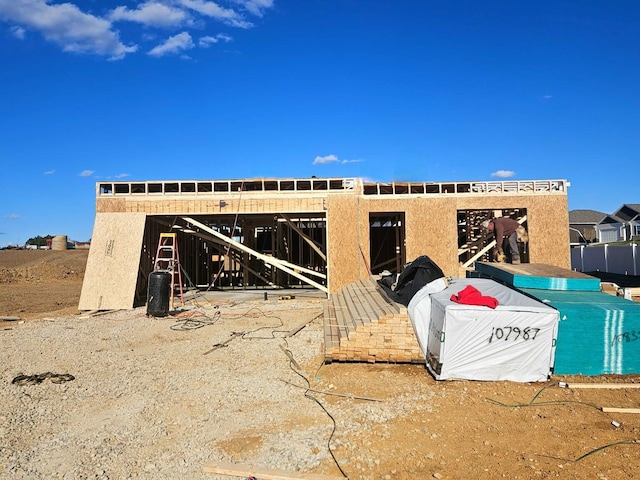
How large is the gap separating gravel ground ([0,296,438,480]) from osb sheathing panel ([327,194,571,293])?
20.9ft

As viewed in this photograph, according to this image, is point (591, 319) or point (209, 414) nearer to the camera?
point (209, 414)

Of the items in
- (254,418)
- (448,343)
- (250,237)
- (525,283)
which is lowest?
(254,418)

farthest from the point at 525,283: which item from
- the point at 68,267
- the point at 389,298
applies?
the point at 68,267

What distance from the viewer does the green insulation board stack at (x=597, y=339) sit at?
21.3 ft

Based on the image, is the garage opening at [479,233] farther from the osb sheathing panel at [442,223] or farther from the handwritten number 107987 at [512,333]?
the handwritten number 107987 at [512,333]

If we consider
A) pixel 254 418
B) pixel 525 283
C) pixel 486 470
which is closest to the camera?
pixel 486 470

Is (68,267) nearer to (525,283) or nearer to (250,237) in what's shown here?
(250,237)

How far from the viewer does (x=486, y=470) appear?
387cm

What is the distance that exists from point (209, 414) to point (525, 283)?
613 centimetres

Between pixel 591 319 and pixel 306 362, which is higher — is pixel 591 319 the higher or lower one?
the higher one

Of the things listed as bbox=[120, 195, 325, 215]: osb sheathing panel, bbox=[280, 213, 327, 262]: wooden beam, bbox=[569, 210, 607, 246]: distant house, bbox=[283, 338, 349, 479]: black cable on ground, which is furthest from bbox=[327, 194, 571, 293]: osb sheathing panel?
bbox=[569, 210, 607, 246]: distant house

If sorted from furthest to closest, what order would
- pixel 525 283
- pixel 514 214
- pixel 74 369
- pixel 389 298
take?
pixel 514 214 → pixel 389 298 → pixel 525 283 → pixel 74 369

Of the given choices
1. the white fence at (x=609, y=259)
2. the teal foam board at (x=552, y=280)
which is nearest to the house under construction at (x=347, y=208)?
the teal foam board at (x=552, y=280)

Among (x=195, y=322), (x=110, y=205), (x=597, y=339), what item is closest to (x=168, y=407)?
(x=195, y=322)
